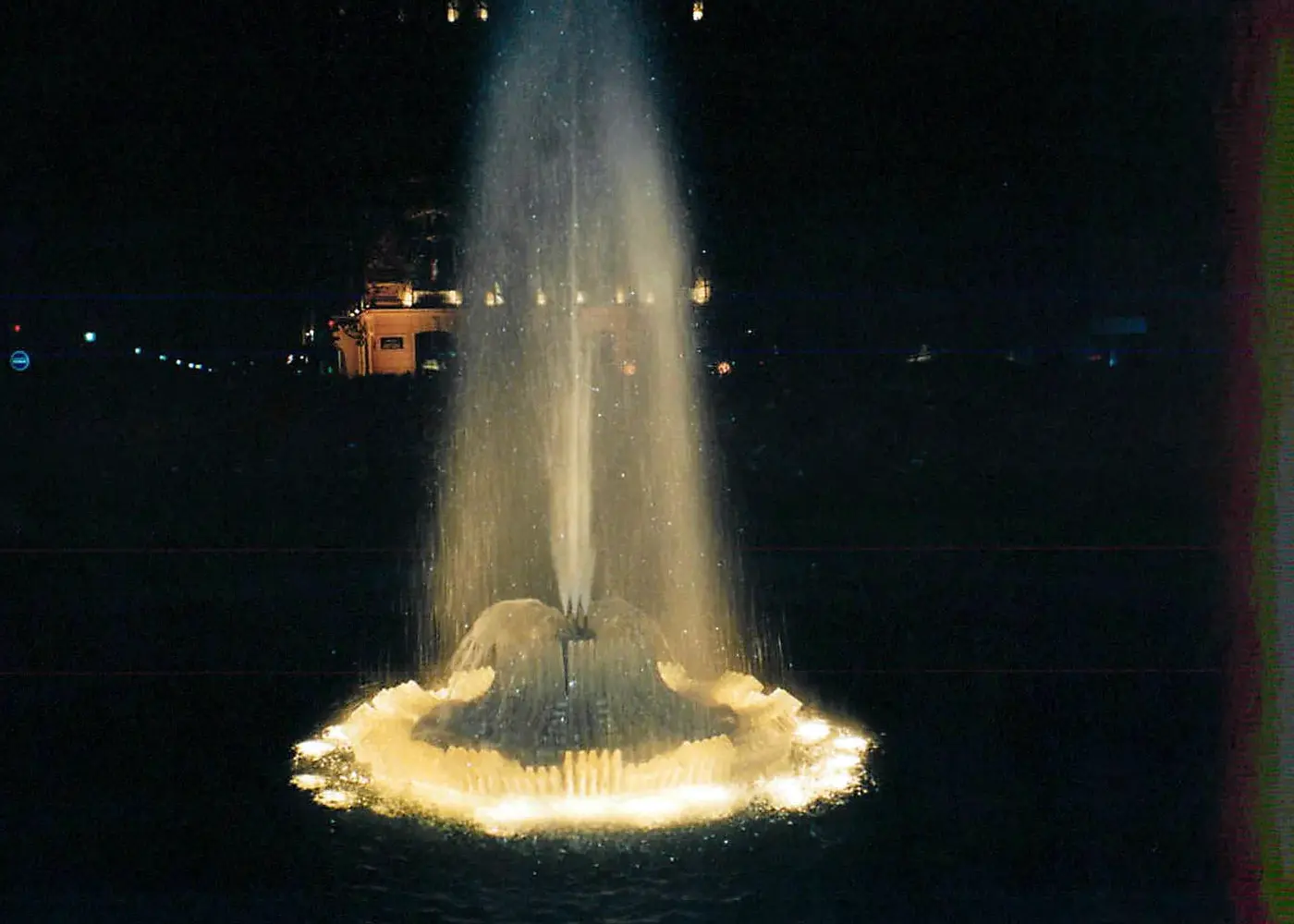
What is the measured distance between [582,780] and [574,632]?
113 cm

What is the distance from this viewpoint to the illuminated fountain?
7035 mm

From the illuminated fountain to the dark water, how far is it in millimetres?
451

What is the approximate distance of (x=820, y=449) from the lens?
24656 millimetres

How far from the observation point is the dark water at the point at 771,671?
5918mm

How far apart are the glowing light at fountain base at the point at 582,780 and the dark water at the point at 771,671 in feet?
0.69

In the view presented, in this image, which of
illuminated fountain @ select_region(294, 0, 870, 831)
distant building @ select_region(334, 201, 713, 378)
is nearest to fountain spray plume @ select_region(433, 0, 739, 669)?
illuminated fountain @ select_region(294, 0, 870, 831)

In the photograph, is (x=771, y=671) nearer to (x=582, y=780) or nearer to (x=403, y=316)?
(x=582, y=780)

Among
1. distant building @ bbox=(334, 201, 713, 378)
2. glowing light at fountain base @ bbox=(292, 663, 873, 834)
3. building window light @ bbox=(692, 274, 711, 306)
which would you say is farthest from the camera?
distant building @ bbox=(334, 201, 713, 378)

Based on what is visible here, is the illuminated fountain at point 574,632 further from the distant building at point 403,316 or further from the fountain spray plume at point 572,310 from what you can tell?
the distant building at point 403,316

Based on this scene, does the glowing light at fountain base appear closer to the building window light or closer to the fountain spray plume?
the fountain spray plume

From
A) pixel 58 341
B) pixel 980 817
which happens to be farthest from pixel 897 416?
pixel 58 341

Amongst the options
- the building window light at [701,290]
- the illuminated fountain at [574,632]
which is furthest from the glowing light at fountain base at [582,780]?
the building window light at [701,290]

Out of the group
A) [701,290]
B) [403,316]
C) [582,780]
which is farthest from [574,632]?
[403,316]

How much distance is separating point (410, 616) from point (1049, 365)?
832 inches
